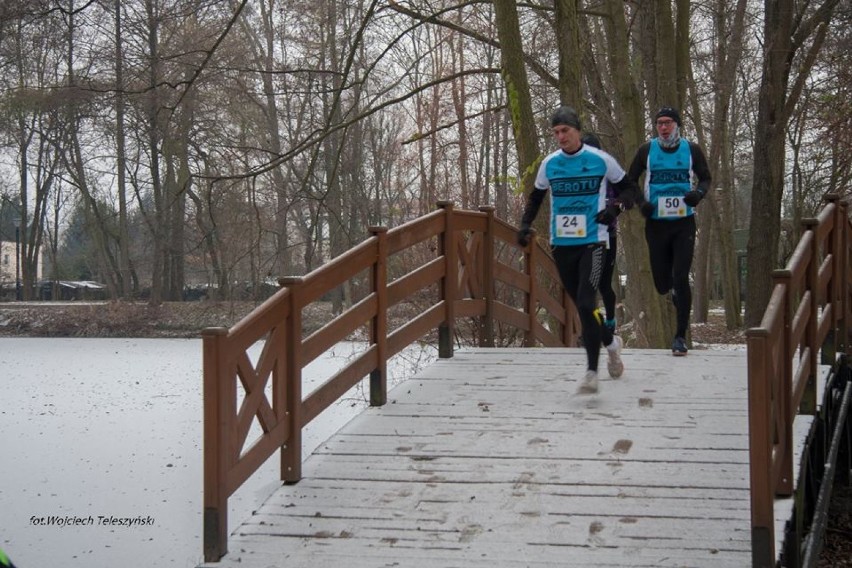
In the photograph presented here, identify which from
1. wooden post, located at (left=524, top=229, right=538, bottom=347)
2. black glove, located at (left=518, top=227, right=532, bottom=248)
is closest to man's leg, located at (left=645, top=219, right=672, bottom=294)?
black glove, located at (left=518, top=227, right=532, bottom=248)

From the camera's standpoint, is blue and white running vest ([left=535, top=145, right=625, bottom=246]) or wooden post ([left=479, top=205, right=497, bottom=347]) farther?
wooden post ([left=479, top=205, right=497, bottom=347])

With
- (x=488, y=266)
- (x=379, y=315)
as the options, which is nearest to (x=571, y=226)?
(x=379, y=315)

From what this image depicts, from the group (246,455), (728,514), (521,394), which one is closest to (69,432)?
(521,394)

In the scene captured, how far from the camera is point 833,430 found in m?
7.52

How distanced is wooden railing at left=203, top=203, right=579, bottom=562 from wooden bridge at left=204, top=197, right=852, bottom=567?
14 millimetres

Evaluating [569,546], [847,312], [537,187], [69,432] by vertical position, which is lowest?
[69,432]

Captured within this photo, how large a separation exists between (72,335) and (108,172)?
839 centimetres

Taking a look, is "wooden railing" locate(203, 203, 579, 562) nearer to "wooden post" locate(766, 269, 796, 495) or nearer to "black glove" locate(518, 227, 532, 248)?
"black glove" locate(518, 227, 532, 248)

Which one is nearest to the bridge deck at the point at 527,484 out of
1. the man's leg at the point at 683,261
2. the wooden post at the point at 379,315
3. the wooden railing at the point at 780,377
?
the wooden post at the point at 379,315

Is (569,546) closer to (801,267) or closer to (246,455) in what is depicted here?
(246,455)

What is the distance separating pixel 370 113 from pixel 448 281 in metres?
5.36

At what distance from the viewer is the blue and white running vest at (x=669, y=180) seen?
7820 millimetres

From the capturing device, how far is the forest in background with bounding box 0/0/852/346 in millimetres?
13047

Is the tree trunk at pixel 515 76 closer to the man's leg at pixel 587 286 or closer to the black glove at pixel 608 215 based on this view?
the man's leg at pixel 587 286
